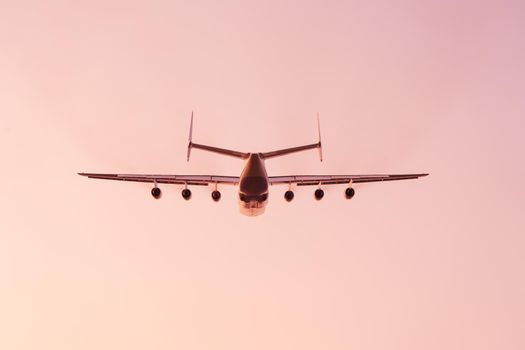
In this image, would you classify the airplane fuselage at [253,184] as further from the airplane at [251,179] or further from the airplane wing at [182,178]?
the airplane wing at [182,178]

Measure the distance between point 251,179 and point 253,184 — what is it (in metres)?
0.39

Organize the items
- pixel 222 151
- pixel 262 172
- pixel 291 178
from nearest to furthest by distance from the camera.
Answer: pixel 262 172, pixel 222 151, pixel 291 178

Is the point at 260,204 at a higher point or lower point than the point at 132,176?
lower

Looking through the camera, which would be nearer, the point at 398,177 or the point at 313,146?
the point at 313,146

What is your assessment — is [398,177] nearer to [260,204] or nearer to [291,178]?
[291,178]

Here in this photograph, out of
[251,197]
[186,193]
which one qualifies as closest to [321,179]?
[251,197]

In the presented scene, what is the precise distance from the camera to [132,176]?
41125mm

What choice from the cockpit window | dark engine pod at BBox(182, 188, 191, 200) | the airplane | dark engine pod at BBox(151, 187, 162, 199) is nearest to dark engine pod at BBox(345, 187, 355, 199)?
the airplane

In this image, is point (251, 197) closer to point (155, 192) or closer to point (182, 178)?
point (182, 178)

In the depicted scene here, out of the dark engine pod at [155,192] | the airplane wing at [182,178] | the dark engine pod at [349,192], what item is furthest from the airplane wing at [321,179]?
the dark engine pod at [155,192]

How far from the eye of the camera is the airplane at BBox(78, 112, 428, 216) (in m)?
34.8

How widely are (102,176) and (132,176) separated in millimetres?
2461

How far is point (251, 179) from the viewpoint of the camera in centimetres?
3475

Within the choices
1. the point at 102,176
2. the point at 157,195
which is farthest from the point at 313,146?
the point at 102,176
